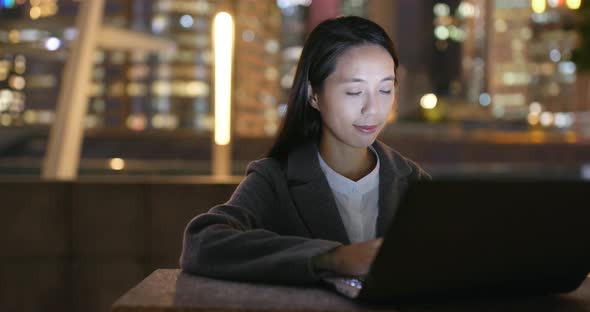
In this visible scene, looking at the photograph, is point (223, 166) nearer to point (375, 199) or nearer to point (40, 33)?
point (40, 33)

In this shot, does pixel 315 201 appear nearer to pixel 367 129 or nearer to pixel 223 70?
pixel 367 129

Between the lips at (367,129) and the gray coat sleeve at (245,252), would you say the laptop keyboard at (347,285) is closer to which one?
the gray coat sleeve at (245,252)

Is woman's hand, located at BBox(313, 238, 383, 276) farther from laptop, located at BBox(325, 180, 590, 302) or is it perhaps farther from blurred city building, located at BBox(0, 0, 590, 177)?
blurred city building, located at BBox(0, 0, 590, 177)

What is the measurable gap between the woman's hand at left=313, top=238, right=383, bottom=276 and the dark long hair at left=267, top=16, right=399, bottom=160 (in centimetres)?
51

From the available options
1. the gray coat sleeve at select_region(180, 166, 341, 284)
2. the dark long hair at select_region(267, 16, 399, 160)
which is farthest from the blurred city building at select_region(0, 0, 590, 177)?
the gray coat sleeve at select_region(180, 166, 341, 284)

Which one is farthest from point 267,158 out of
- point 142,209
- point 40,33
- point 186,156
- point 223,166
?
point 186,156

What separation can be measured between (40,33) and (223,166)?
11.0 ft

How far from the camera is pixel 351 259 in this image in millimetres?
1447

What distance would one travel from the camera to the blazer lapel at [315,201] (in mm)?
1876

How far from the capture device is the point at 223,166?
10398 millimetres

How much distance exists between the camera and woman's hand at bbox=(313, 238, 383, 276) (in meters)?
1.44

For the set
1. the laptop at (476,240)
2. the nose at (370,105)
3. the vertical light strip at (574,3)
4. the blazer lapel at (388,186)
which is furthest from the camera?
the vertical light strip at (574,3)

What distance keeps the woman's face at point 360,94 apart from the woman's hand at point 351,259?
413 mm

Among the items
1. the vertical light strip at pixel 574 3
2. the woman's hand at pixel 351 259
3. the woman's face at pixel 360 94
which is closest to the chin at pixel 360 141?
the woman's face at pixel 360 94
